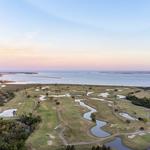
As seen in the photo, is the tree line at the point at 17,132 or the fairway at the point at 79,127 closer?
the tree line at the point at 17,132

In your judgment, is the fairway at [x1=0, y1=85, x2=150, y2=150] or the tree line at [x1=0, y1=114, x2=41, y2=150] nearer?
the tree line at [x1=0, y1=114, x2=41, y2=150]

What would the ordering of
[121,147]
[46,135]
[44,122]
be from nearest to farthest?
1. [121,147]
2. [46,135]
3. [44,122]

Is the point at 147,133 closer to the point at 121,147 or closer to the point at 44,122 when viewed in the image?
the point at 121,147

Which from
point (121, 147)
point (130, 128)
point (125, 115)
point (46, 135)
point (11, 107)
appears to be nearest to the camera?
point (121, 147)

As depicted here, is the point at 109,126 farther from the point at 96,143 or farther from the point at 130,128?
the point at 96,143

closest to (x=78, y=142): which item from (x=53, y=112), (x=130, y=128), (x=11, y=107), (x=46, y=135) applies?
(x=46, y=135)

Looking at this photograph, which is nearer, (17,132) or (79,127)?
(17,132)

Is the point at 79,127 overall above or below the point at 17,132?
below

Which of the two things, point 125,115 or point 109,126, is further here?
point 125,115

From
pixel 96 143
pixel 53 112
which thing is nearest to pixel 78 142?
pixel 96 143
